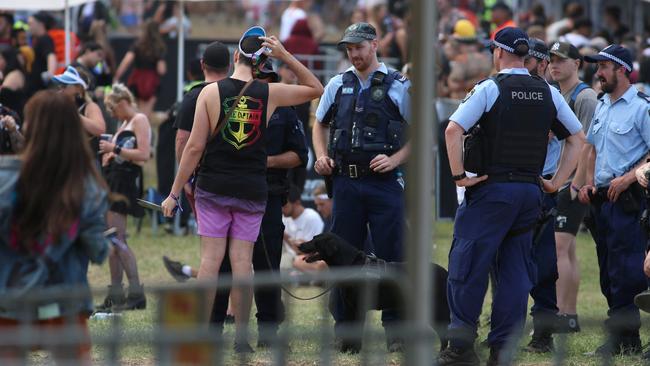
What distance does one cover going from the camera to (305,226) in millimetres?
11781

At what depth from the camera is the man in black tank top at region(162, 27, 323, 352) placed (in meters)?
7.41

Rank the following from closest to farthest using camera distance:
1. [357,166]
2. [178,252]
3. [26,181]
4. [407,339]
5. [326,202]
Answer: [407,339], [26,181], [357,166], [326,202], [178,252]

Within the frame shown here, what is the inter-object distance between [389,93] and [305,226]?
396cm

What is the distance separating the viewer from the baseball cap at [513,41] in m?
7.14

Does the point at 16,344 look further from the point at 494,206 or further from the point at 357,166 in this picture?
the point at 357,166

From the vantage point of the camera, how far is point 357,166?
8078mm

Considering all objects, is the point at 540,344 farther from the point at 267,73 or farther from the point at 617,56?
the point at 267,73

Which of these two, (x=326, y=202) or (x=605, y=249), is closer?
(x=605, y=249)

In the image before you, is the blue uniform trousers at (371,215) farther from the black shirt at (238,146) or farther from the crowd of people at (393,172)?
the black shirt at (238,146)

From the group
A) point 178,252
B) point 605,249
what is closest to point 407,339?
point 605,249

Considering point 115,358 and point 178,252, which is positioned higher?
point 115,358

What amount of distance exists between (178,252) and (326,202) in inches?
76.7

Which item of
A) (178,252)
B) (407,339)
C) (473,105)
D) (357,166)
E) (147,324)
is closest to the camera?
(407,339)

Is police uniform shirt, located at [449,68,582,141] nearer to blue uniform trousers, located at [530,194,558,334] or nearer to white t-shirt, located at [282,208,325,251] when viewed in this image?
blue uniform trousers, located at [530,194,558,334]
